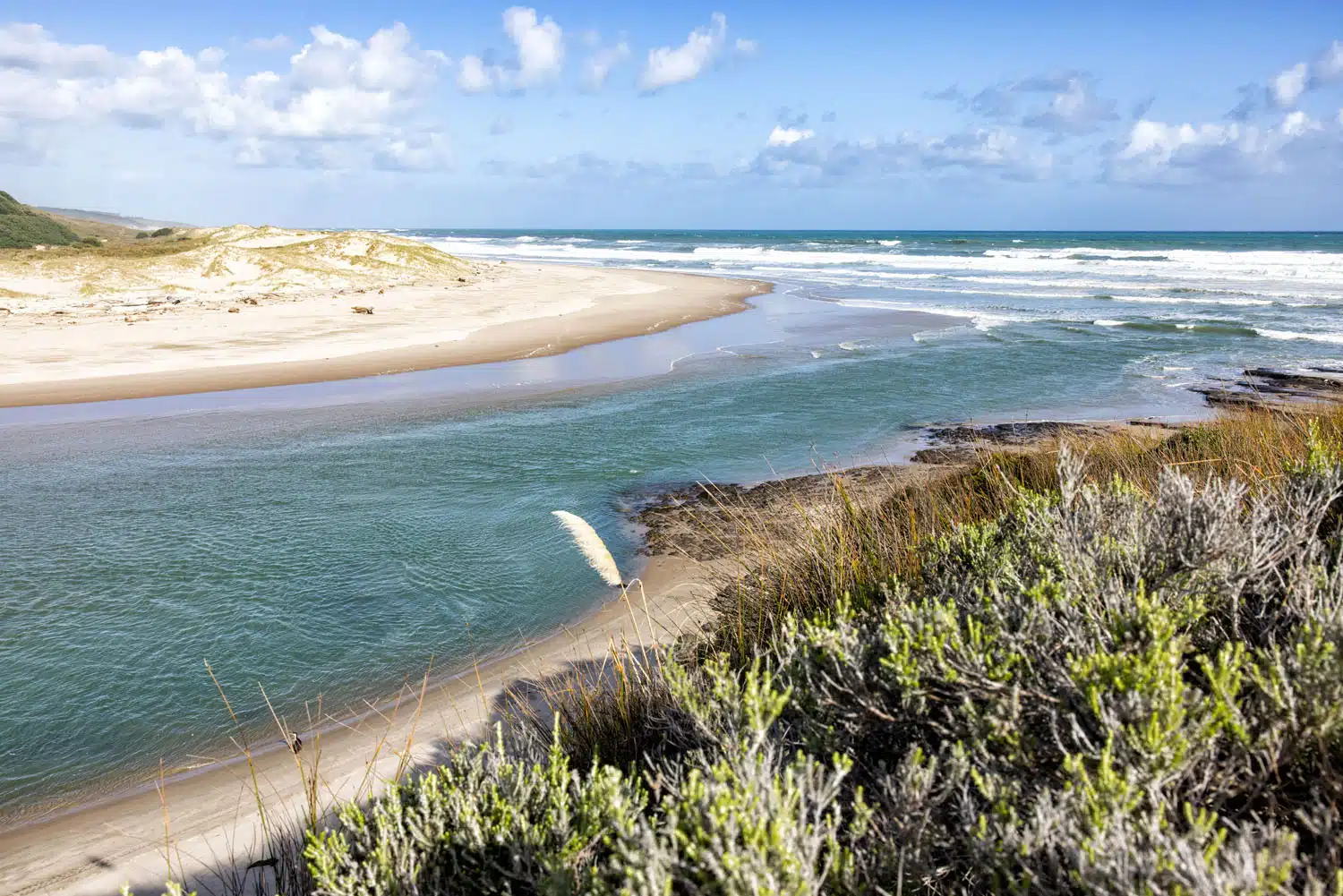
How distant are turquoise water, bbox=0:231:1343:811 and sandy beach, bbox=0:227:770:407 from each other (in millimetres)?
1659

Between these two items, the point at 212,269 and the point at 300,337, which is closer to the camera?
the point at 300,337

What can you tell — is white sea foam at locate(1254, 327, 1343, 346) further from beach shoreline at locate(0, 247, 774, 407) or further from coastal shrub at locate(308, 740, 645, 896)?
coastal shrub at locate(308, 740, 645, 896)

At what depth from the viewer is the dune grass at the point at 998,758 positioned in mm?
1807

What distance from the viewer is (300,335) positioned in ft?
62.1

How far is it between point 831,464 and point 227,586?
650cm

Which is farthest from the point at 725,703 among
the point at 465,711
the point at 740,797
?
the point at 465,711

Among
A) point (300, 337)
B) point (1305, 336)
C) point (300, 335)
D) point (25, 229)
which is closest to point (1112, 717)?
point (300, 337)

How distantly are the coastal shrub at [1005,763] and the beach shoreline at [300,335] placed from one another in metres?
14.0

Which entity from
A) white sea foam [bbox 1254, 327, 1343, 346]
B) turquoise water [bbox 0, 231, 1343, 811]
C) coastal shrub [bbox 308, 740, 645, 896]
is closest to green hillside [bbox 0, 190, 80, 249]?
turquoise water [bbox 0, 231, 1343, 811]

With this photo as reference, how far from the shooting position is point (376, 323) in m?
21.0

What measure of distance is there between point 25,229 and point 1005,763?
130 feet

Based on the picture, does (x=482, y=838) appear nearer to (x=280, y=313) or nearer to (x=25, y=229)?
(x=280, y=313)

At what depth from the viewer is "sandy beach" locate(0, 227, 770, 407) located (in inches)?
597

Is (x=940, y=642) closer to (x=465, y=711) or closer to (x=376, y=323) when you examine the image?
(x=465, y=711)
